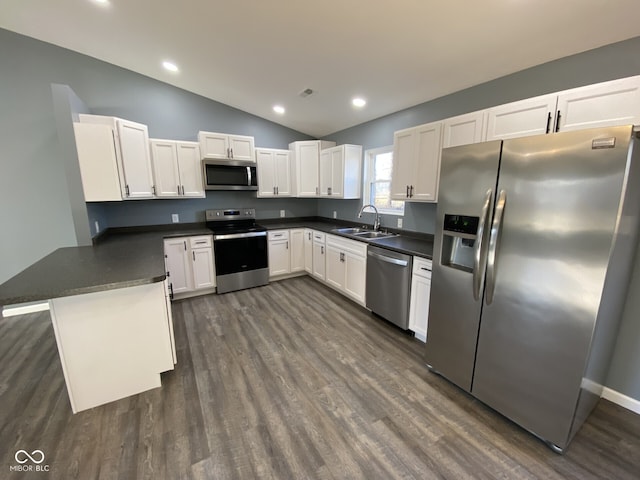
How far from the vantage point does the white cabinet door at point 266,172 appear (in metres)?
4.34

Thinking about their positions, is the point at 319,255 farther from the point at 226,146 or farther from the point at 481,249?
the point at 481,249

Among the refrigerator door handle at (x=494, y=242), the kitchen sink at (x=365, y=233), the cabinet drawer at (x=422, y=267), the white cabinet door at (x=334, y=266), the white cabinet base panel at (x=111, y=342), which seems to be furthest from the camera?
the white cabinet door at (x=334, y=266)

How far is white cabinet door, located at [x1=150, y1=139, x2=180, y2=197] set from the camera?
353 centimetres

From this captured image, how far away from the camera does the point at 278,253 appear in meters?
4.38

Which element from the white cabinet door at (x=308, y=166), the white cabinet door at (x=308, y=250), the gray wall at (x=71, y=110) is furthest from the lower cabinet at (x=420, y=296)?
the white cabinet door at (x=308, y=166)

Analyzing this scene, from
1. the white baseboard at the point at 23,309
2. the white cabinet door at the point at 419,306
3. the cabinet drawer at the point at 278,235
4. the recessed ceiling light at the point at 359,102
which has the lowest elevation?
the white baseboard at the point at 23,309

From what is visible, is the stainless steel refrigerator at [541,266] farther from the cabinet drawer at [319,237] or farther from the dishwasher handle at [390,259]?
the cabinet drawer at [319,237]

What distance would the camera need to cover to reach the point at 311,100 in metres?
3.61

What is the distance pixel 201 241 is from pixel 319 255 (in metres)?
1.79

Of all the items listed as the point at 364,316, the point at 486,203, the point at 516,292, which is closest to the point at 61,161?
the point at 364,316

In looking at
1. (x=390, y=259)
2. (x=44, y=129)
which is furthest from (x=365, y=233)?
(x=44, y=129)

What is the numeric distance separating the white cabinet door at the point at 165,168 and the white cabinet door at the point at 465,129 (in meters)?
3.45

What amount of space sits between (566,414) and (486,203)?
132cm

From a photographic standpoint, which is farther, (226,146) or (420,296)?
(226,146)
